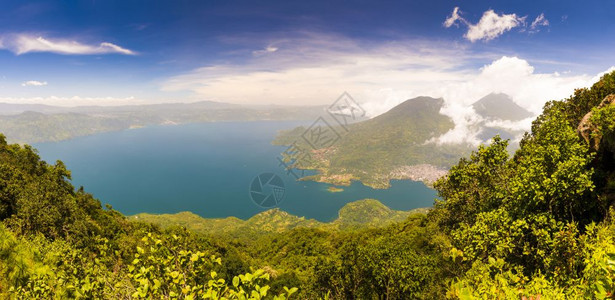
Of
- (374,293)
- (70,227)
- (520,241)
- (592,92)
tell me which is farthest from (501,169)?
(70,227)

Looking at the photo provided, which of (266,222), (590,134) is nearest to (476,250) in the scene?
(590,134)

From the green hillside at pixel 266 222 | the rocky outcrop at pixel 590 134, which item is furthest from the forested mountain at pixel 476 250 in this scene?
the green hillside at pixel 266 222

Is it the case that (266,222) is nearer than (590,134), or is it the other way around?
(590,134)

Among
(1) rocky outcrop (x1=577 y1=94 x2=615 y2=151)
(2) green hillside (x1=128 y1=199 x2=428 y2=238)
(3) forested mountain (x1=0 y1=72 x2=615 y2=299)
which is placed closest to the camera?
(3) forested mountain (x1=0 y1=72 x2=615 y2=299)

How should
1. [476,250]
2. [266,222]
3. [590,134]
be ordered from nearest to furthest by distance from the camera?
[476,250]
[590,134]
[266,222]

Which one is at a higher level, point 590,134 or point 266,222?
point 590,134

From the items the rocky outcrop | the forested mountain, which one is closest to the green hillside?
the forested mountain

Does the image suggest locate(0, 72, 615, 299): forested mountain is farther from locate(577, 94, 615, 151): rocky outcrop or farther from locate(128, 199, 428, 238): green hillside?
locate(128, 199, 428, 238): green hillside

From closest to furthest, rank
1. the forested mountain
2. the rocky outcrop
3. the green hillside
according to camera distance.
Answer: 1. the forested mountain
2. the rocky outcrop
3. the green hillside

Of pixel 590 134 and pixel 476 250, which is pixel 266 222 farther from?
pixel 590 134

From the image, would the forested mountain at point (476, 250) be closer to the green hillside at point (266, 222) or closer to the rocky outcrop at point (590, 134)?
the rocky outcrop at point (590, 134)

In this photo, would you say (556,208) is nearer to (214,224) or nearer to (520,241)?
(520,241)
